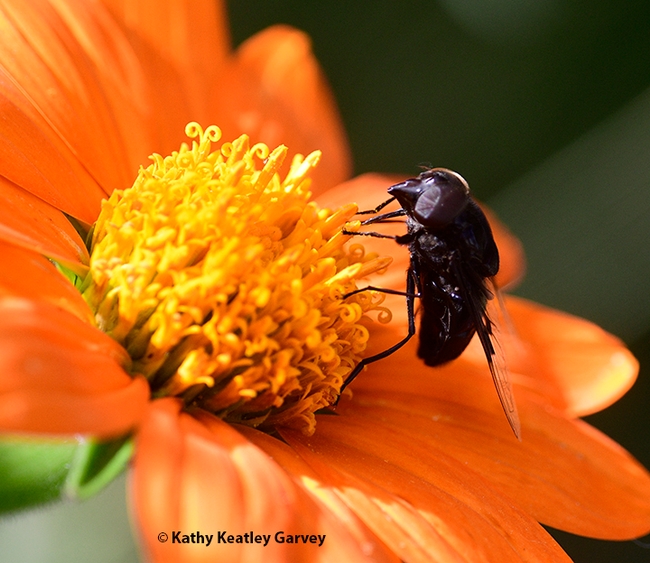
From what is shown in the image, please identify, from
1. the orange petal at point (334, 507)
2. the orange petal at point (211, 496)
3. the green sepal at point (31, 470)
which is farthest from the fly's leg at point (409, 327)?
the green sepal at point (31, 470)

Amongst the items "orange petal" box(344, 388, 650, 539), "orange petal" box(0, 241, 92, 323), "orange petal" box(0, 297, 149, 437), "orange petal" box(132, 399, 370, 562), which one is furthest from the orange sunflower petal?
"orange petal" box(344, 388, 650, 539)

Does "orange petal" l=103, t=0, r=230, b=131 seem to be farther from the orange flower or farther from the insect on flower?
the insect on flower

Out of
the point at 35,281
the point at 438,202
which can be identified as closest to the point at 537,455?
the point at 438,202

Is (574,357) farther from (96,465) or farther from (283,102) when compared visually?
(96,465)

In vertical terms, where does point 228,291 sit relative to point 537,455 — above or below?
above

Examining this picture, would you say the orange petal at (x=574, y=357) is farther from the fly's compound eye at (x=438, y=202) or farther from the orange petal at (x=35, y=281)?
the orange petal at (x=35, y=281)

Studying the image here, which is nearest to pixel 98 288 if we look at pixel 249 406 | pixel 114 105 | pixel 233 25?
pixel 249 406

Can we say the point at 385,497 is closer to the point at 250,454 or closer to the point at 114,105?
the point at 250,454
